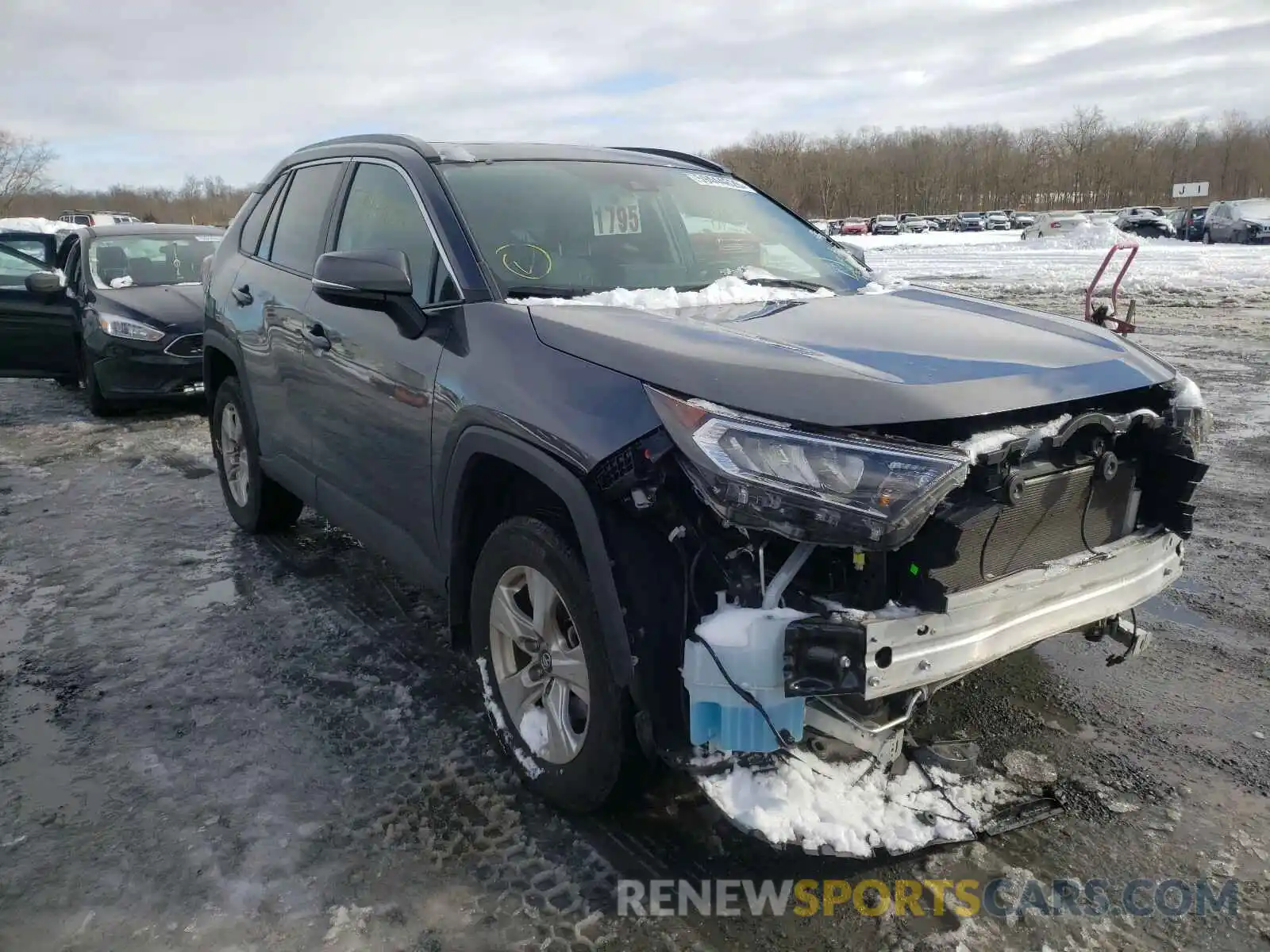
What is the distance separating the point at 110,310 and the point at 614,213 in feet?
23.7

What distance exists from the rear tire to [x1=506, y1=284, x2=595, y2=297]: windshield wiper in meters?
2.45

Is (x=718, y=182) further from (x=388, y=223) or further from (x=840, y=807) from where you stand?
(x=840, y=807)

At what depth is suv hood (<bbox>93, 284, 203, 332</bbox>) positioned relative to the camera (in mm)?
8984

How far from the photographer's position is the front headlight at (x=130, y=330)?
8.88 m

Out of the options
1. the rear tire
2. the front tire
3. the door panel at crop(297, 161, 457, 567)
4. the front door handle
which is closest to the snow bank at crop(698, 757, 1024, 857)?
the front tire

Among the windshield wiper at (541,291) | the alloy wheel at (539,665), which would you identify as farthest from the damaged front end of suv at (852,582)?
the windshield wiper at (541,291)

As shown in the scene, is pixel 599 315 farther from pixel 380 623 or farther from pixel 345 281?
pixel 380 623

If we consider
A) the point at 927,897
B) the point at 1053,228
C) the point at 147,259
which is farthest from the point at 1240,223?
the point at 927,897

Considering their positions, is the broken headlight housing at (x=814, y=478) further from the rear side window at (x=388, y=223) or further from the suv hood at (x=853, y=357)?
the rear side window at (x=388, y=223)

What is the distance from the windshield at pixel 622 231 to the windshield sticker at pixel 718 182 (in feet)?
0.04

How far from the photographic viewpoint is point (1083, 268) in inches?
893

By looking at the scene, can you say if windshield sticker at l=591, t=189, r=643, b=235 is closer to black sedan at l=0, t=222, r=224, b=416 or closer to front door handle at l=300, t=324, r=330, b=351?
front door handle at l=300, t=324, r=330, b=351

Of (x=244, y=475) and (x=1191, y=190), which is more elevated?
(x=1191, y=190)

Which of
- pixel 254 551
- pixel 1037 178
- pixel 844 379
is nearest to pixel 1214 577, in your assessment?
pixel 844 379
